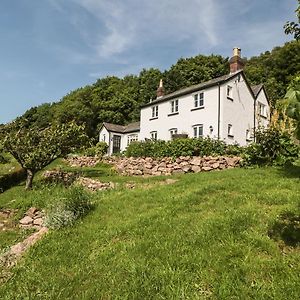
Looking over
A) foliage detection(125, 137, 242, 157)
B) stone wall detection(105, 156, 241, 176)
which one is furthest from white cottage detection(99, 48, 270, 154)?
stone wall detection(105, 156, 241, 176)

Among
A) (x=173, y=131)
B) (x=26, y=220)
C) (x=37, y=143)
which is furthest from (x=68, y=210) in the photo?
(x=173, y=131)

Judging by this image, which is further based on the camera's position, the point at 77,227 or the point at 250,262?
the point at 77,227

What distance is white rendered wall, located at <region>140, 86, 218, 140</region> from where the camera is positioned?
29422mm

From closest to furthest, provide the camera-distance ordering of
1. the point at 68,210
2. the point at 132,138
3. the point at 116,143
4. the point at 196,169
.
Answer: the point at 68,210 < the point at 196,169 < the point at 132,138 < the point at 116,143

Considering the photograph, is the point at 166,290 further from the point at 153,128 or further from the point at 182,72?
the point at 182,72

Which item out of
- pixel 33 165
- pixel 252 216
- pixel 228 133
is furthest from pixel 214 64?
pixel 252 216

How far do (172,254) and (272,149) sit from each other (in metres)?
12.0

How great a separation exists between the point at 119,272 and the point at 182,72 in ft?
185

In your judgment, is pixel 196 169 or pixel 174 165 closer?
pixel 196 169

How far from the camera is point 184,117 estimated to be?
32188 mm

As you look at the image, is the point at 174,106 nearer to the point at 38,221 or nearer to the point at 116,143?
the point at 116,143

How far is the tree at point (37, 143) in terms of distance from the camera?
1738cm

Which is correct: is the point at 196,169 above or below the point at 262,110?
below

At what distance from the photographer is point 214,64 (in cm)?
6069
